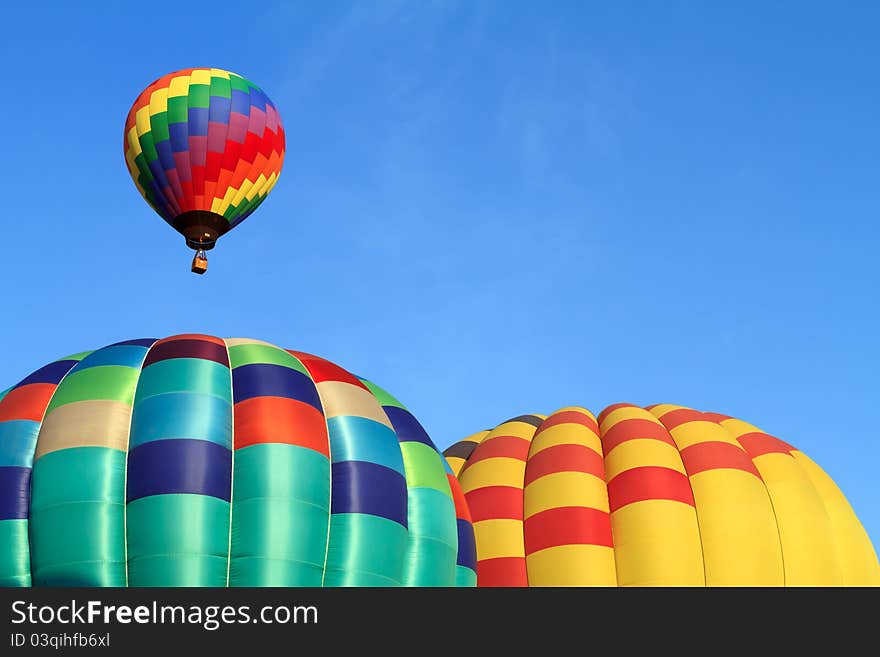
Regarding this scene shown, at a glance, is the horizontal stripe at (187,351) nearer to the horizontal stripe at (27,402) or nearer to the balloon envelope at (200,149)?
the horizontal stripe at (27,402)

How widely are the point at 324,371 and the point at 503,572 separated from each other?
324 cm

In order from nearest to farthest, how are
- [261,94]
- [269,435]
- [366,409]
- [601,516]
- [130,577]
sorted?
1. [130,577]
2. [269,435]
3. [366,409]
4. [601,516]
5. [261,94]

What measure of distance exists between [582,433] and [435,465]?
3.64m

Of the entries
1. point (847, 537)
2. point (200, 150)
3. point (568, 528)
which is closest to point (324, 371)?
point (568, 528)

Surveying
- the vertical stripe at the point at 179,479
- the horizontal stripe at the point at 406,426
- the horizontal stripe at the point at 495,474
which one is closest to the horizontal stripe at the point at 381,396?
the horizontal stripe at the point at 406,426

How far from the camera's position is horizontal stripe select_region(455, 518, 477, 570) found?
1032 centimetres

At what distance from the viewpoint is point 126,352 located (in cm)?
1011

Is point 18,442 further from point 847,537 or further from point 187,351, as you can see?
point 847,537

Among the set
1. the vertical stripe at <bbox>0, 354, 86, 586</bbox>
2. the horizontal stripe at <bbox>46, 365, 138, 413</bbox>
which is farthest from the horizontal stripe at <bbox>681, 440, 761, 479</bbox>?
the vertical stripe at <bbox>0, 354, 86, 586</bbox>

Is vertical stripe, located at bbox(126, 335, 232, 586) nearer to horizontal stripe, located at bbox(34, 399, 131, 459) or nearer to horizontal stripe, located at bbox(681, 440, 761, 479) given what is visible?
horizontal stripe, located at bbox(34, 399, 131, 459)

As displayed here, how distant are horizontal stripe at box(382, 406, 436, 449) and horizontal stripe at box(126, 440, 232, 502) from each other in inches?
65.5

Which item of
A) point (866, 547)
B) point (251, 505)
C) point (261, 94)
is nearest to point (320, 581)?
point (251, 505)
